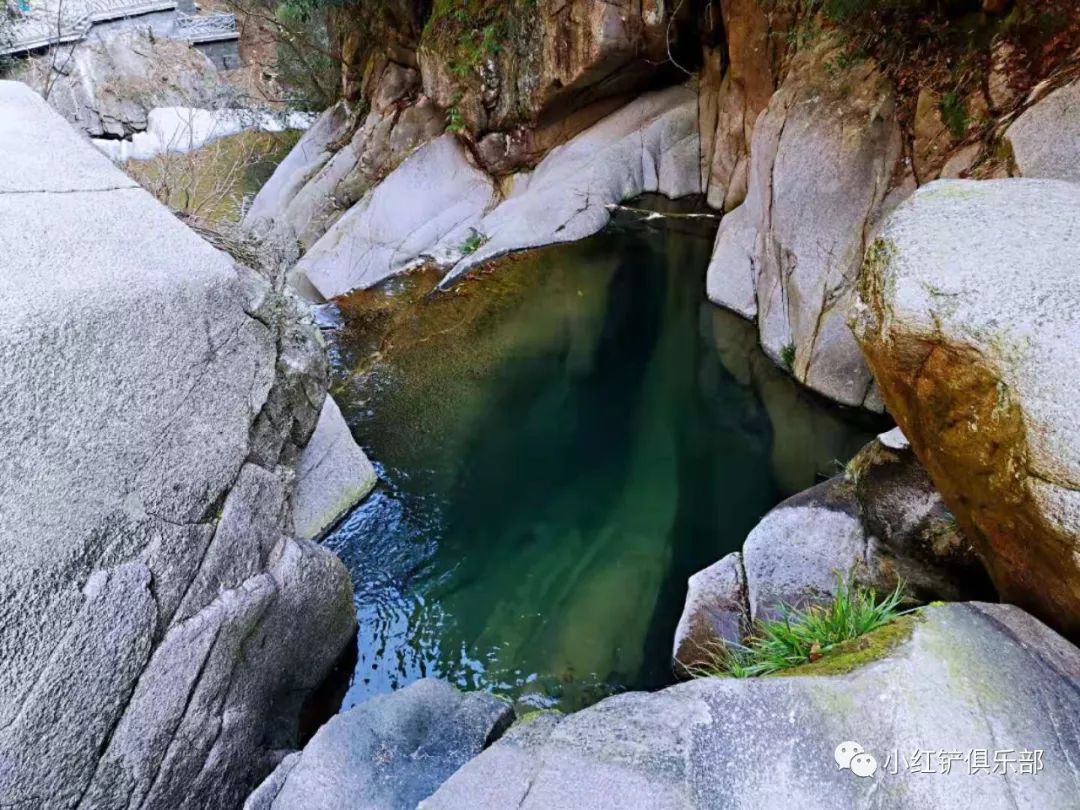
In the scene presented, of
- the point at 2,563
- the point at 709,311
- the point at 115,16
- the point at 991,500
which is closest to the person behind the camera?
the point at 2,563

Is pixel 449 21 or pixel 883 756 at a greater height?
pixel 449 21

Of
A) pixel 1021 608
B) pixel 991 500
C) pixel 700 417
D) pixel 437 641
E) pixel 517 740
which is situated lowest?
pixel 437 641

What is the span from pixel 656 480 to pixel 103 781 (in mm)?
4453

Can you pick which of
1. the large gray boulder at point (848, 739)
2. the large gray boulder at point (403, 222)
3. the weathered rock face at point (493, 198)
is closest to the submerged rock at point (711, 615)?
the large gray boulder at point (848, 739)

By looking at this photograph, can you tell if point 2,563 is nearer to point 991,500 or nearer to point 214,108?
point 991,500

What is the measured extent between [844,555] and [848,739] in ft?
6.77

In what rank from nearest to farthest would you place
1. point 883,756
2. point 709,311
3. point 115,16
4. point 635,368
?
1. point 883,756
2. point 635,368
3. point 709,311
4. point 115,16

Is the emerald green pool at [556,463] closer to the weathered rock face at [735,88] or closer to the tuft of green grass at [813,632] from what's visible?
the tuft of green grass at [813,632]

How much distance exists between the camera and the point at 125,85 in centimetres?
2047

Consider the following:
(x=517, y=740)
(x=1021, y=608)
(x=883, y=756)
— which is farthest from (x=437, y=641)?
(x=1021, y=608)

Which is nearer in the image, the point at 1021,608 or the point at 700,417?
the point at 1021,608

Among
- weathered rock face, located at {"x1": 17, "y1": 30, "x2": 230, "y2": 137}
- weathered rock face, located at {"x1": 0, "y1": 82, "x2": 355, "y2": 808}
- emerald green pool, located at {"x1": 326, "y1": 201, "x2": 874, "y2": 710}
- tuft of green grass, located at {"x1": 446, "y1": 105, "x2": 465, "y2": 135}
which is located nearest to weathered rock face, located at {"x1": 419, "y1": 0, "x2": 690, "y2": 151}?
tuft of green grass, located at {"x1": 446, "y1": 105, "x2": 465, "y2": 135}

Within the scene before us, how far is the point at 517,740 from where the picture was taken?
2.81 meters

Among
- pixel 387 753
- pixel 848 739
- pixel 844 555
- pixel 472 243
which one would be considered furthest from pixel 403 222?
pixel 848 739
